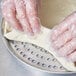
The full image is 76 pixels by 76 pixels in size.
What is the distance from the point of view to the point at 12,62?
1.79 ft

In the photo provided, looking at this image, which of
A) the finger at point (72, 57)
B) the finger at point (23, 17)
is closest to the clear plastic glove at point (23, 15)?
the finger at point (23, 17)

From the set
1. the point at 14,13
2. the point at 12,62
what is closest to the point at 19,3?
the point at 14,13

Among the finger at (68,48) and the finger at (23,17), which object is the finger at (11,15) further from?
the finger at (68,48)

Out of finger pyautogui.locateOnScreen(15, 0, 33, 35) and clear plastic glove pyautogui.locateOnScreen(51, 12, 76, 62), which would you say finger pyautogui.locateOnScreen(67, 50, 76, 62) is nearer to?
clear plastic glove pyautogui.locateOnScreen(51, 12, 76, 62)

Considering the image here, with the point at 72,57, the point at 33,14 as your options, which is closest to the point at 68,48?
the point at 72,57

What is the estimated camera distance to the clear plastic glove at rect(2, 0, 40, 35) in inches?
21.1

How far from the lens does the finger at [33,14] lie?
1.75 ft

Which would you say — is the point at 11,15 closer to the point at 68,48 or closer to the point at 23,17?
the point at 23,17

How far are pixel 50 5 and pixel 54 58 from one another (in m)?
0.17

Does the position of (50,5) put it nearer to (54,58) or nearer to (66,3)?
(66,3)

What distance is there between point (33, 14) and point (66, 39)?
10 cm

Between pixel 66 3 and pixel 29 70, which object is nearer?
pixel 29 70

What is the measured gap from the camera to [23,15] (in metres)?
0.54

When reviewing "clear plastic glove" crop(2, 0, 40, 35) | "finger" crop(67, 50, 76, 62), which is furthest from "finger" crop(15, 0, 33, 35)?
"finger" crop(67, 50, 76, 62)
